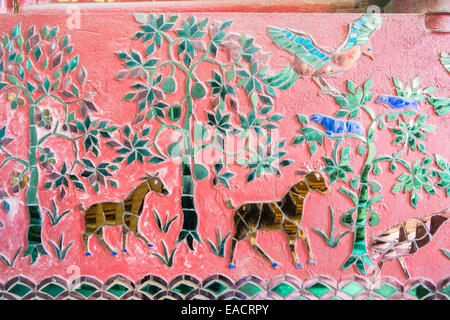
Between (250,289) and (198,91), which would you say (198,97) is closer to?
(198,91)

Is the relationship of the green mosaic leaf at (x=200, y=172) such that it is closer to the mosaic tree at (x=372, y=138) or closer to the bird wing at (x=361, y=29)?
the mosaic tree at (x=372, y=138)

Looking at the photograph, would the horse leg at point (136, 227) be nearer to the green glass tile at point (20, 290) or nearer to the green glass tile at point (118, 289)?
the green glass tile at point (118, 289)

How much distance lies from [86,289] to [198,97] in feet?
4.12

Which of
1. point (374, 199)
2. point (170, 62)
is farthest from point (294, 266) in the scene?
point (170, 62)

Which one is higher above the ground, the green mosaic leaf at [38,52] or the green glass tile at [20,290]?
the green mosaic leaf at [38,52]

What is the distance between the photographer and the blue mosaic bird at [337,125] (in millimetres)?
1825

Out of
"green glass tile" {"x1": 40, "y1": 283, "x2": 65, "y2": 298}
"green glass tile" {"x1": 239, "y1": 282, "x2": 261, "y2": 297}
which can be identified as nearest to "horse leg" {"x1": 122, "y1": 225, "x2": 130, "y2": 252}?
"green glass tile" {"x1": 40, "y1": 283, "x2": 65, "y2": 298}

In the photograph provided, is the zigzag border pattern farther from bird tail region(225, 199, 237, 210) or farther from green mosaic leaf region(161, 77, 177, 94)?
green mosaic leaf region(161, 77, 177, 94)

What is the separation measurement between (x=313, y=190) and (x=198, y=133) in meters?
0.71

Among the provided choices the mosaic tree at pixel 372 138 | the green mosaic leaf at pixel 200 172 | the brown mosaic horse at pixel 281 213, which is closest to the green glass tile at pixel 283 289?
the brown mosaic horse at pixel 281 213

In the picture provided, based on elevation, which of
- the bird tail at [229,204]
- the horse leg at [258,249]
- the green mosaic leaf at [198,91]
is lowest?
the horse leg at [258,249]

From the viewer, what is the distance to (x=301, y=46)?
1823 millimetres

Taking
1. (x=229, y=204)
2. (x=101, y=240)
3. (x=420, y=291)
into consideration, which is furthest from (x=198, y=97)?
(x=420, y=291)

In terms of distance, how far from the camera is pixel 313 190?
183cm
